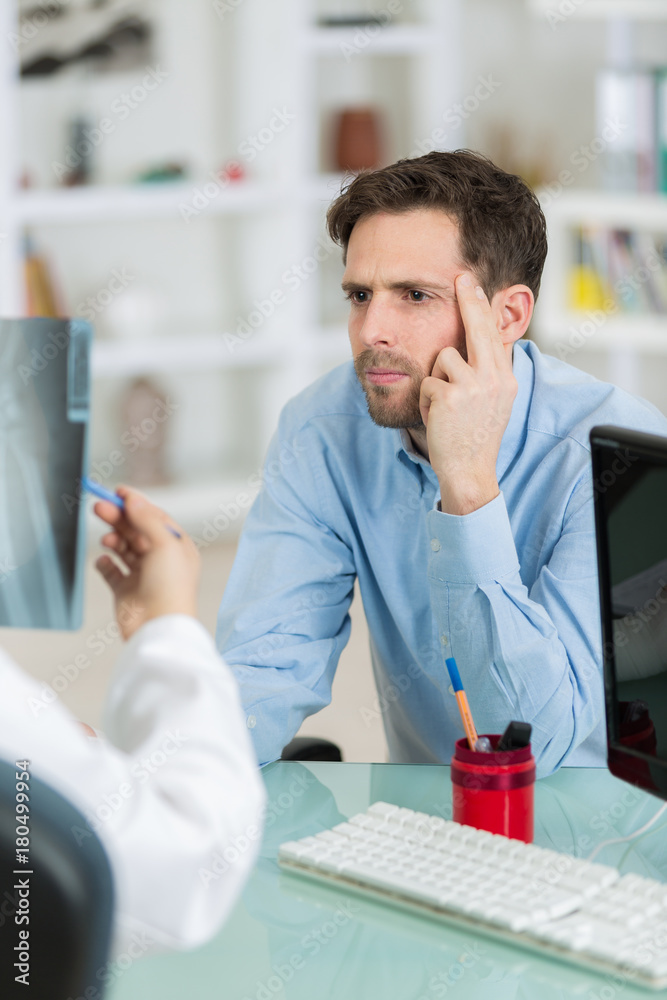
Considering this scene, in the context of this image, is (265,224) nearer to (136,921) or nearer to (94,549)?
(94,549)

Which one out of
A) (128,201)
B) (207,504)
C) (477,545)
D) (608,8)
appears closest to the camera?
→ (477,545)

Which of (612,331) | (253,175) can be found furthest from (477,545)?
(253,175)

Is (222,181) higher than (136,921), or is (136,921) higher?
(222,181)

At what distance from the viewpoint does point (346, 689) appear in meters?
3.24

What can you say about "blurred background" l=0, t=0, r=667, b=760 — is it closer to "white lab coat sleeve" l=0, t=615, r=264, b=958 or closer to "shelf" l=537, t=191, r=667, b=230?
"shelf" l=537, t=191, r=667, b=230

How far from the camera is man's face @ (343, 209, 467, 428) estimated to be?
1505 mm

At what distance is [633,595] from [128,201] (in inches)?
131

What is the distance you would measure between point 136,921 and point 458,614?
0.70m

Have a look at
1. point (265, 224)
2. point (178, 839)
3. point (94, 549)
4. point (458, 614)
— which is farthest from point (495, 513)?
point (265, 224)

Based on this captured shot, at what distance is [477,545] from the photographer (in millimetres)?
1306

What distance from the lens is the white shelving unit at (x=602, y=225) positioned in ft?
12.9

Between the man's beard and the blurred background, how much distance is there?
221 cm

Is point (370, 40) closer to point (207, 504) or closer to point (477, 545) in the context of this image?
point (207, 504)

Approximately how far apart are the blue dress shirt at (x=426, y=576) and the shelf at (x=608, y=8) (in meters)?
2.64
